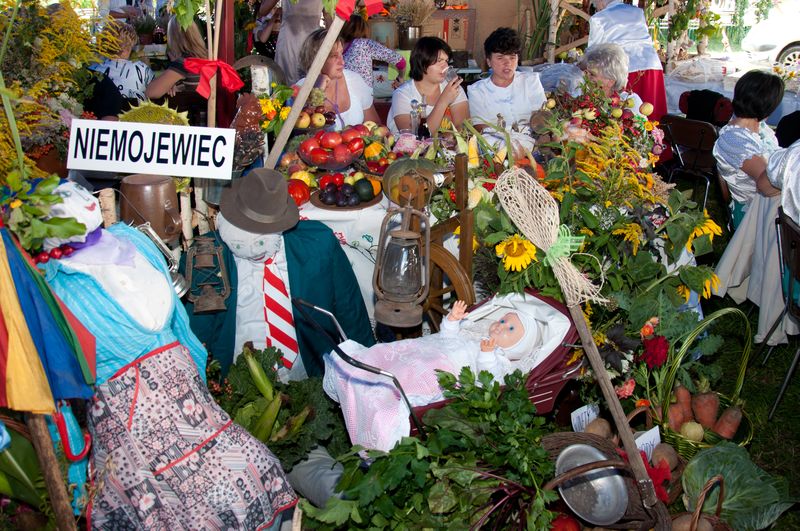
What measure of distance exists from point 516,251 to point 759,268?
2298mm

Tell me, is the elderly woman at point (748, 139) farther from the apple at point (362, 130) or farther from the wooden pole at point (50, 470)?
the wooden pole at point (50, 470)

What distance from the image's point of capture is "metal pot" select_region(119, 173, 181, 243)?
109 inches

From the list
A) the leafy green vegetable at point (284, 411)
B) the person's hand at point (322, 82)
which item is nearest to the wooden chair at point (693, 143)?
the person's hand at point (322, 82)

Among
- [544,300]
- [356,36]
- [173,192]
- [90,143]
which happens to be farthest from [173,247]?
[356,36]

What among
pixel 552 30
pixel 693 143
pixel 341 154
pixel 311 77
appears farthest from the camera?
pixel 552 30

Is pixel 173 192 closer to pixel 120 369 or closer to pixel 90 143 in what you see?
pixel 90 143

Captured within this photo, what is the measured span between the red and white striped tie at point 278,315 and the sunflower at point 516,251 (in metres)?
1.02

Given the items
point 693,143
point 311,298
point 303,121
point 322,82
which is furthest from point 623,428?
point 693,143

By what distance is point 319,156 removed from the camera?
12.6ft

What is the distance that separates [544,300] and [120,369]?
1.63 meters

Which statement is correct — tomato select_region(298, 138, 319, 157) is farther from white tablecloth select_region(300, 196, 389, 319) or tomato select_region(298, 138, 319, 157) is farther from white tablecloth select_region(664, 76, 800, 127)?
white tablecloth select_region(664, 76, 800, 127)

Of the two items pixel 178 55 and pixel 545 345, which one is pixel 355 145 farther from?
pixel 178 55

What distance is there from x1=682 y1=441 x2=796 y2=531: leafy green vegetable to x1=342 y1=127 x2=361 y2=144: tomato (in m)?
2.32

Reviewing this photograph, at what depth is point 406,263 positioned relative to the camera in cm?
231
